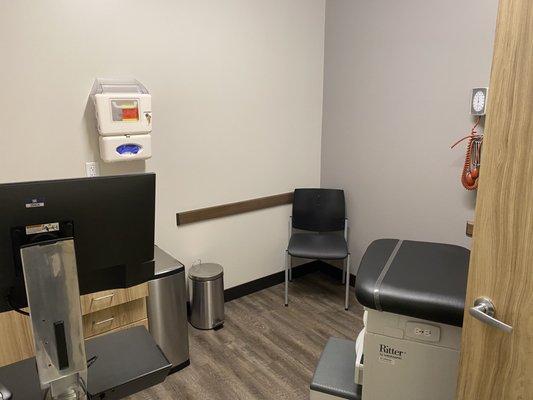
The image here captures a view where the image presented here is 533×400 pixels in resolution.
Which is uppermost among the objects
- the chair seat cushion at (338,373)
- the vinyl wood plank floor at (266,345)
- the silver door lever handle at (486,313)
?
the silver door lever handle at (486,313)

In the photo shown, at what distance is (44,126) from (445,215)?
253 centimetres

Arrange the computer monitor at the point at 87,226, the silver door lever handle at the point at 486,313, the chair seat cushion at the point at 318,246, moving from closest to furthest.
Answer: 1. the computer monitor at the point at 87,226
2. the silver door lever handle at the point at 486,313
3. the chair seat cushion at the point at 318,246

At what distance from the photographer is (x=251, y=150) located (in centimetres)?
313

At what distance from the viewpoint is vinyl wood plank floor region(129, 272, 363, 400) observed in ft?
7.57

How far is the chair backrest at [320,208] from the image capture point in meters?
3.39

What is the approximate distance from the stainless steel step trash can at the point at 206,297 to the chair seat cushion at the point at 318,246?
602 millimetres

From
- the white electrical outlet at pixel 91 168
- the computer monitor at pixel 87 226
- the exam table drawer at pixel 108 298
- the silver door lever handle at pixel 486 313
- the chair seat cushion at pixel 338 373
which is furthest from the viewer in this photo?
the white electrical outlet at pixel 91 168

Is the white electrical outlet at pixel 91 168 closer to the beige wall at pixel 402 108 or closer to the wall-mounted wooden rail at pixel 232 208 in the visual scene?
the wall-mounted wooden rail at pixel 232 208

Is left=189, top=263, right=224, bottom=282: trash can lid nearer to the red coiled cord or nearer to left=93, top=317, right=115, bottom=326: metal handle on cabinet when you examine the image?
left=93, top=317, right=115, bottom=326: metal handle on cabinet

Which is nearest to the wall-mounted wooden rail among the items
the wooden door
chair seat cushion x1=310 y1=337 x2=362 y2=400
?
chair seat cushion x1=310 y1=337 x2=362 y2=400

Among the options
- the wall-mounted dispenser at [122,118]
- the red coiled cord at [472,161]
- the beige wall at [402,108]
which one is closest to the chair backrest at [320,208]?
the beige wall at [402,108]

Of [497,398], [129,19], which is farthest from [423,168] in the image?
[129,19]

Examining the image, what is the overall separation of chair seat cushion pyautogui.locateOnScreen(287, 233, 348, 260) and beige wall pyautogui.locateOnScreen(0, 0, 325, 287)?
28 centimetres

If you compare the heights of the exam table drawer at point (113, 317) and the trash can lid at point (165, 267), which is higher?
the trash can lid at point (165, 267)
